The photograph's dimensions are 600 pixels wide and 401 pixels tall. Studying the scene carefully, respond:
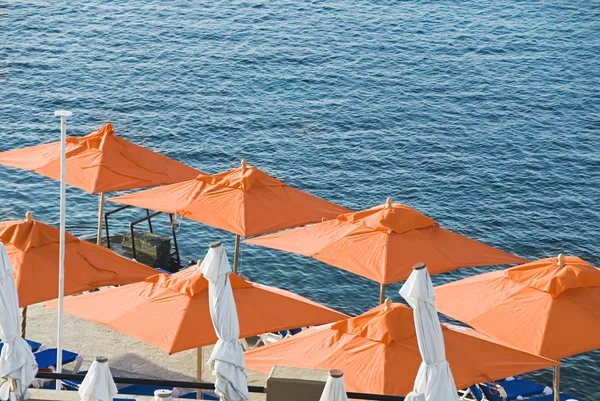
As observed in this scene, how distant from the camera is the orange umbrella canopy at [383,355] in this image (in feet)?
49.9

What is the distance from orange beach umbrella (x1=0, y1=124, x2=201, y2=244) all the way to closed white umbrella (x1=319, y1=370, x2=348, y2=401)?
465 inches

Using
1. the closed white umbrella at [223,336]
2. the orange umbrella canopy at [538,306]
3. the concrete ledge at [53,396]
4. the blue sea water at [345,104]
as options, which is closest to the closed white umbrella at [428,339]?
the closed white umbrella at [223,336]

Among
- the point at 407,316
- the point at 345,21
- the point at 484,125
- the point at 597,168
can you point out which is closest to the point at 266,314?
the point at 407,316

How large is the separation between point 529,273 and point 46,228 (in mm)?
8959

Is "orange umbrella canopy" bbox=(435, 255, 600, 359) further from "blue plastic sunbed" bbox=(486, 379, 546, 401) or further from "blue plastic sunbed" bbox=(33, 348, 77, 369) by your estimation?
"blue plastic sunbed" bbox=(33, 348, 77, 369)

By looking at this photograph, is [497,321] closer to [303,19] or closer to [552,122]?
[552,122]

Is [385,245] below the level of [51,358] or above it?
above

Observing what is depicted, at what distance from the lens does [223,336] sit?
13930 mm

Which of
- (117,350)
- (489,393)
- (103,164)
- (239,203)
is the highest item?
(103,164)

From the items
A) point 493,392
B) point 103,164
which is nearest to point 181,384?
point 493,392

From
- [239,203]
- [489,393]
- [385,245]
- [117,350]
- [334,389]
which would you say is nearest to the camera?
[334,389]

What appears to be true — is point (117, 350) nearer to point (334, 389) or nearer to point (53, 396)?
point (53, 396)

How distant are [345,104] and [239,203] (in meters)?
23.7

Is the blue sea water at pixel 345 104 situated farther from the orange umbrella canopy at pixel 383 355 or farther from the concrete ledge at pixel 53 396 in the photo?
the concrete ledge at pixel 53 396
